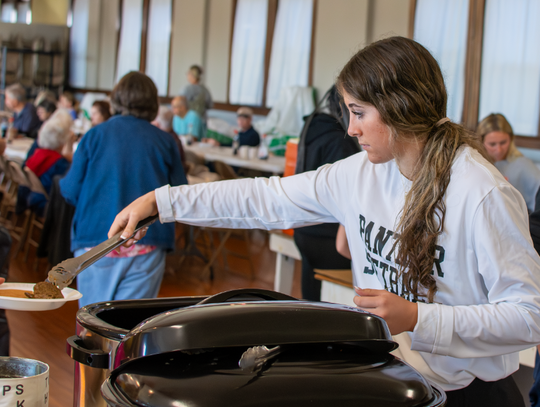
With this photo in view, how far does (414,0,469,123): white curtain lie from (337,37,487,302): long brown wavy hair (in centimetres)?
566

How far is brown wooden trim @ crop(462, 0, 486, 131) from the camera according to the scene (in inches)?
243

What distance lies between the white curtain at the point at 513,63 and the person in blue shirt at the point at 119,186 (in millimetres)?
4708

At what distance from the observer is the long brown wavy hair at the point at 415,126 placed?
0.89 meters

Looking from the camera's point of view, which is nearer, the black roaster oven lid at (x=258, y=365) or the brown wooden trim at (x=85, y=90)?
the black roaster oven lid at (x=258, y=365)

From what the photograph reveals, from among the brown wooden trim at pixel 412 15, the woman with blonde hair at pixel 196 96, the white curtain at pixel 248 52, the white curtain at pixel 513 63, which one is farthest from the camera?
the white curtain at pixel 248 52

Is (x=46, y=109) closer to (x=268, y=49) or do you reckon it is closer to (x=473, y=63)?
(x=268, y=49)

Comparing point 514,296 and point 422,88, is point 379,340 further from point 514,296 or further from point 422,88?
point 422,88

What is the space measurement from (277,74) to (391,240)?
808 centimetres

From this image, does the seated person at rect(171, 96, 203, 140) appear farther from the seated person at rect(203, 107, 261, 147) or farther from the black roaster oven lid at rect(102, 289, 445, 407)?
the black roaster oven lid at rect(102, 289, 445, 407)

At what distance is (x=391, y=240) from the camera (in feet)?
3.16

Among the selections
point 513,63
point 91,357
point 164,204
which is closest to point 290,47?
point 513,63

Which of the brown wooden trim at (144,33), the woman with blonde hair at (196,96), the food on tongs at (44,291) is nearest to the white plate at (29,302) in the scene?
the food on tongs at (44,291)

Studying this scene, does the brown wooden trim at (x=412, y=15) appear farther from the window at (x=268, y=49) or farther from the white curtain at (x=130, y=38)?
the white curtain at (x=130, y=38)

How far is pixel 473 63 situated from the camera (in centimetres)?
626
